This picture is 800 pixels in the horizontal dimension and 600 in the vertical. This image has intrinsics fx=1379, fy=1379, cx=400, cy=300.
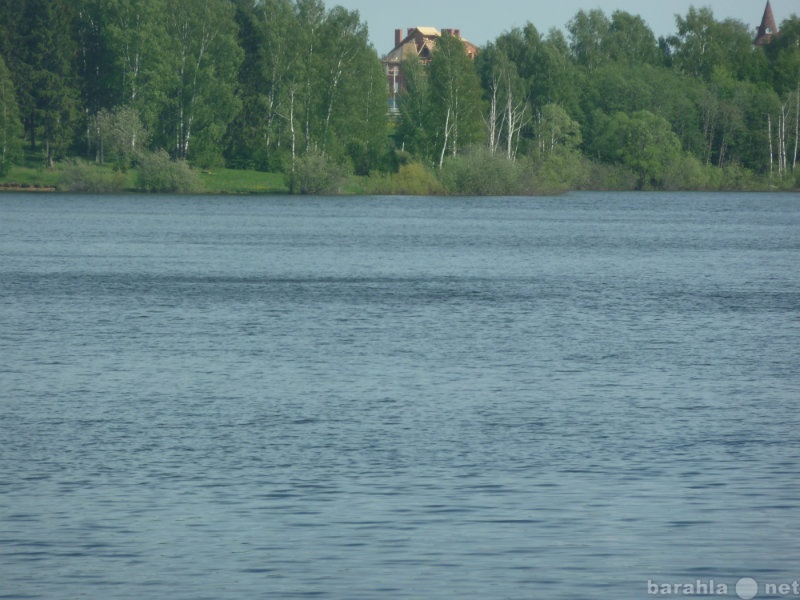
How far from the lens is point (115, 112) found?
10894 cm

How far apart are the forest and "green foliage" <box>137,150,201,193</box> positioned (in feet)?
0.47

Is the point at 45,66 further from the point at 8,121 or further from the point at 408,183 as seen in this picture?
the point at 408,183

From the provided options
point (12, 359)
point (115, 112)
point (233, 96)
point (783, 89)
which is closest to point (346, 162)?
point (233, 96)

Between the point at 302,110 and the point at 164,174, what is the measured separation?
494 inches

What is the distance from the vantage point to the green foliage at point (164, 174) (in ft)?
348

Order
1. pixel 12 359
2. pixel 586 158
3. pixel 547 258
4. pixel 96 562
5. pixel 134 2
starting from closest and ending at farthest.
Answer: pixel 96 562, pixel 12 359, pixel 547 258, pixel 134 2, pixel 586 158

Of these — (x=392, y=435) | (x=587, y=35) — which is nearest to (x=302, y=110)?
(x=587, y=35)

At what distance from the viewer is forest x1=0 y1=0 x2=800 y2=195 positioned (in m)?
108

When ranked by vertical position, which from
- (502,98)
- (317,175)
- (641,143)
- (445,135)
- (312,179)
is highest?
(502,98)

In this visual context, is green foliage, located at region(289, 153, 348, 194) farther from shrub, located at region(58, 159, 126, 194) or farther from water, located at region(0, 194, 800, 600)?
water, located at region(0, 194, 800, 600)

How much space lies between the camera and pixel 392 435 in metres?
18.7

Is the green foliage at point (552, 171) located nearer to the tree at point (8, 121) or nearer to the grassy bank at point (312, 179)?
the grassy bank at point (312, 179)

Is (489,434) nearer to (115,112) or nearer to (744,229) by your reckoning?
(744,229)

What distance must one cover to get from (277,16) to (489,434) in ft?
313
